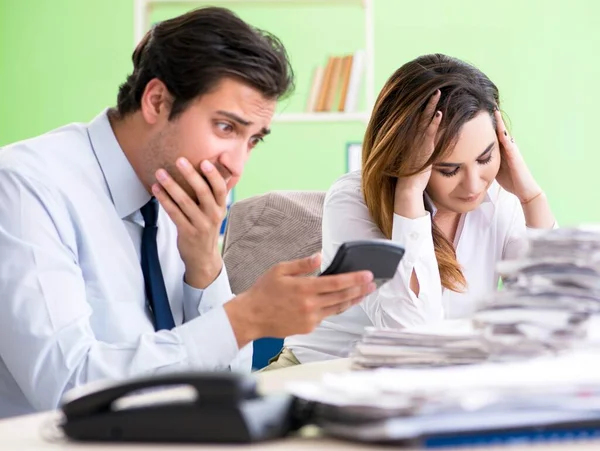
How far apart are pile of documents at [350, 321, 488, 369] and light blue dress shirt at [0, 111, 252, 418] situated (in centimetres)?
25

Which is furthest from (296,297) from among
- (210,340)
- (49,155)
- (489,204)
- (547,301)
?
(489,204)

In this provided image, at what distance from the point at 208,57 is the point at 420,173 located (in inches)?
26.4

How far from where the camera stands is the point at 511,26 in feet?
14.7

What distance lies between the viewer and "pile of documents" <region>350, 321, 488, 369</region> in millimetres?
1104

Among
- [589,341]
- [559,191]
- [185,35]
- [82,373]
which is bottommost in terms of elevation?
[559,191]

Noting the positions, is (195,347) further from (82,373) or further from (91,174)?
(91,174)

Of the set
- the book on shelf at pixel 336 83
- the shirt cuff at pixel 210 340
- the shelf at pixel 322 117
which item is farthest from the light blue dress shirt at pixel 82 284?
the book on shelf at pixel 336 83

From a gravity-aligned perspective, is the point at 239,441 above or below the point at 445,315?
above

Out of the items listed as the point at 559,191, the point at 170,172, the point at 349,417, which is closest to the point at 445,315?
the point at 170,172

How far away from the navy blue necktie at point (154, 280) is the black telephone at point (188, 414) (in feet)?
2.66

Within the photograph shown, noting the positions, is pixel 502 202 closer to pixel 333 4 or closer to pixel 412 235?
pixel 412 235

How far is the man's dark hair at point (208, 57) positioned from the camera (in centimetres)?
162

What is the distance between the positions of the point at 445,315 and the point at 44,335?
112cm

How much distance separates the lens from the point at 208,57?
1629 millimetres
